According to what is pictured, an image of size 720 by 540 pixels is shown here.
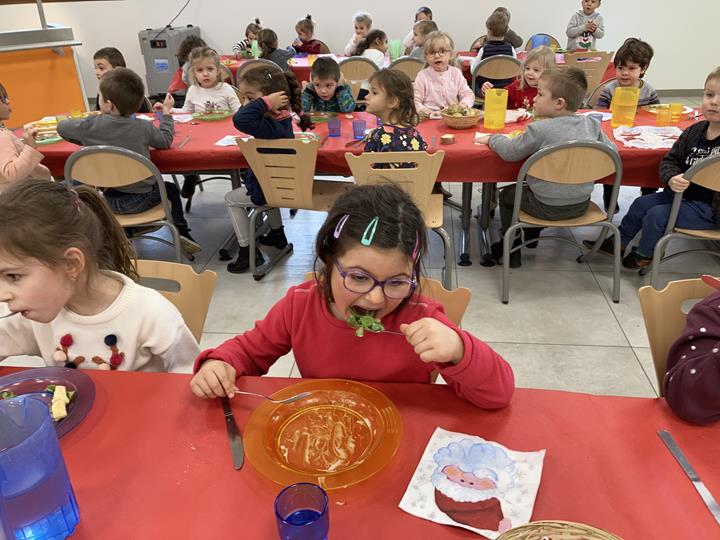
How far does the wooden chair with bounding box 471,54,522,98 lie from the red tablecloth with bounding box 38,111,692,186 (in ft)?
6.15

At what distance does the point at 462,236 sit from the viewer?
3.94 m

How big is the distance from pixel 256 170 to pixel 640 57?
2.74 metres

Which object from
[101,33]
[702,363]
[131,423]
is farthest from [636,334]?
[101,33]

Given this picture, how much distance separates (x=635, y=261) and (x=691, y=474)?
2633 mm

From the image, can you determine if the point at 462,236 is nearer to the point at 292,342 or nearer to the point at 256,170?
the point at 256,170

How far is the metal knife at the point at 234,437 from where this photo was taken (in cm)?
103

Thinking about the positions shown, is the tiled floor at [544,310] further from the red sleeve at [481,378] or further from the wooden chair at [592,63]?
the wooden chair at [592,63]

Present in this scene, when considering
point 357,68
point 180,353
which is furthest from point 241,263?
point 357,68

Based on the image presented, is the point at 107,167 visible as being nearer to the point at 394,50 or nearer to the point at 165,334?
the point at 165,334

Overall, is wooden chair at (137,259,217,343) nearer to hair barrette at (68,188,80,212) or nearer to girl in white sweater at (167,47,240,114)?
hair barrette at (68,188,80,212)

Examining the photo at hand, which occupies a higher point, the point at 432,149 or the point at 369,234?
the point at 369,234

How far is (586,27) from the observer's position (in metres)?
7.06

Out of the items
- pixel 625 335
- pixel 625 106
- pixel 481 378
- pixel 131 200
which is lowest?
pixel 625 335

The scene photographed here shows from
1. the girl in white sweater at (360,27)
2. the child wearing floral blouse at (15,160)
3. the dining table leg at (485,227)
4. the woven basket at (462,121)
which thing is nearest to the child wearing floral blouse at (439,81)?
the woven basket at (462,121)
